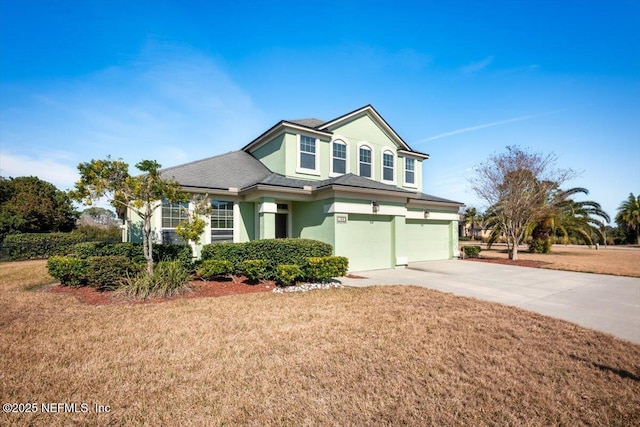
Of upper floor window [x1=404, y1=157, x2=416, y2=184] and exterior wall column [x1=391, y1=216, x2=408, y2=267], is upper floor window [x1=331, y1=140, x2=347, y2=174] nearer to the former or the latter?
exterior wall column [x1=391, y1=216, x2=408, y2=267]

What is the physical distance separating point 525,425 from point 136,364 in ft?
15.8

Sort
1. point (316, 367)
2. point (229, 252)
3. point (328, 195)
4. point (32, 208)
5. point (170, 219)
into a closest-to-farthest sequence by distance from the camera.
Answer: point (316, 367) → point (229, 252) → point (328, 195) → point (170, 219) → point (32, 208)

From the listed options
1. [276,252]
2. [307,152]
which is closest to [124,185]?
[276,252]

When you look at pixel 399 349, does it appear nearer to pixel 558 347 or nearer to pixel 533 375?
pixel 533 375

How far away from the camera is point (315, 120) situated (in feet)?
59.3

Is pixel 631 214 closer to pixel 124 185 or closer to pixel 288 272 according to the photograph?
pixel 288 272

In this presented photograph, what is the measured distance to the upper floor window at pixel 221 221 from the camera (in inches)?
512

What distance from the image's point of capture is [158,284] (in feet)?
26.5

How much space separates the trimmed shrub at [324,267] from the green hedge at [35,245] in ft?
57.2

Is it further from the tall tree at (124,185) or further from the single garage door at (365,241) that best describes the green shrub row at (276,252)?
the tall tree at (124,185)

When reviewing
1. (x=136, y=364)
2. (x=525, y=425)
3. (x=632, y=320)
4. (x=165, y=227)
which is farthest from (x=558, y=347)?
(x=165, y=227)

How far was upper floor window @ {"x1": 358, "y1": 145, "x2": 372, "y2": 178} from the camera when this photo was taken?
16328 millimetres

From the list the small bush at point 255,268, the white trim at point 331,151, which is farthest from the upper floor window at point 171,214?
the white trim at point 331,151

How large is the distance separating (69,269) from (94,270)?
4.18ft
